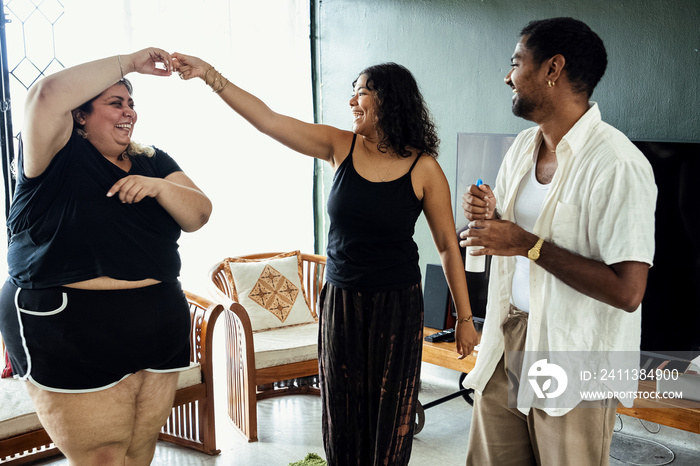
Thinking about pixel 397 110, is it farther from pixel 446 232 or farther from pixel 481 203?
pixel 481 203

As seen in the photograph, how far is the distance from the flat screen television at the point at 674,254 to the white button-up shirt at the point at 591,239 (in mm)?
1207

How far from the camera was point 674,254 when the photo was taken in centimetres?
266

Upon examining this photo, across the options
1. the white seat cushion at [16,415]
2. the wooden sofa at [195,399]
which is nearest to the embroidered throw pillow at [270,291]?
the wooden sofa at [195,399]

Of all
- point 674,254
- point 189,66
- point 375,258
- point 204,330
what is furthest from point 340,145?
point 674,254

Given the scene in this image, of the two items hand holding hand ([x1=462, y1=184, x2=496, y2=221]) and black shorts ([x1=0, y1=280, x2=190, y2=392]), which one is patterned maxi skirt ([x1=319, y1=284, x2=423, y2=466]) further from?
black shorts ([x1=0, y1=280, x2=190, y2=392])

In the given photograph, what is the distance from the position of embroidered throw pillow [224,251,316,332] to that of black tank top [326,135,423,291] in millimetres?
1474

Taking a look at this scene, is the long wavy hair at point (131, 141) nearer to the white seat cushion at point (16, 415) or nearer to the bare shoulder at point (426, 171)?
the bare shoulder at point (426, 171)

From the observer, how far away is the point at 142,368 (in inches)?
71.0

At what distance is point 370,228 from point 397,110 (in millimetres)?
420

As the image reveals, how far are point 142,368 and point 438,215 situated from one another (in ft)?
3.45

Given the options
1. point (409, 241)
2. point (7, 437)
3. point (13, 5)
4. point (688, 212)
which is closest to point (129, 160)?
point (409, 241)

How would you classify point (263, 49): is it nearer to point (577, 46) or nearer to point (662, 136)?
point (662, 136)

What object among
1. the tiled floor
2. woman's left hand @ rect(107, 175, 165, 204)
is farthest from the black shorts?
the tiled floor

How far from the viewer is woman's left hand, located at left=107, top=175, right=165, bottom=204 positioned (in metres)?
1.67
